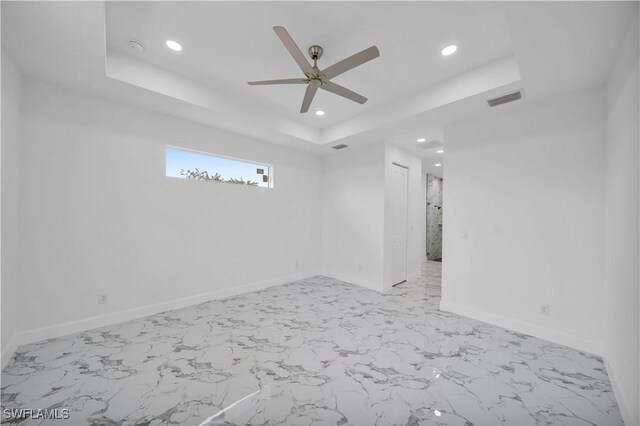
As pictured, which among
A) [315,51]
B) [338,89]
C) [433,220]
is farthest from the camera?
[433,220]

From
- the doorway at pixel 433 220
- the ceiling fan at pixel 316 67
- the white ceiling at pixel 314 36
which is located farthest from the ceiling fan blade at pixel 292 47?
the doorway at pixel 433 220

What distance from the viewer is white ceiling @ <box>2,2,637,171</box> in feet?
6.05

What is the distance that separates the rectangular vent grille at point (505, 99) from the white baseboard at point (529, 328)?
2507 mm

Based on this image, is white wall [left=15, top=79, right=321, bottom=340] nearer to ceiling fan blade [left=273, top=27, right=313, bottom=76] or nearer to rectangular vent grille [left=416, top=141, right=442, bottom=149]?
ceiling fan blade [left=273, top=27, right=313, bottom=76]

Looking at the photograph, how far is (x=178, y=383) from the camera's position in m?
1.97

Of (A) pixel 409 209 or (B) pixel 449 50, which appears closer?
(B) pixel 449 50

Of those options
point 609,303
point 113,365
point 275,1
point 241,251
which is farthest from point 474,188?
point 113,365

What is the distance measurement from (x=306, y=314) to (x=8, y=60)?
3840mm

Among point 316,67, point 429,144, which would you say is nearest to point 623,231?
point 316,67

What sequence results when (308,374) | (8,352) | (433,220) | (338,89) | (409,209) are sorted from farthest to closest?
(433,220), (409,209), (338,89), (8,352), (308,374)

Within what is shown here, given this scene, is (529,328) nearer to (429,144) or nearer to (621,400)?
(621,400)

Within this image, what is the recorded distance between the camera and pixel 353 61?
2.12 metres

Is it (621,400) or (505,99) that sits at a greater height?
(505,99)

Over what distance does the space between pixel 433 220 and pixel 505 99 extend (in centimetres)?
556
